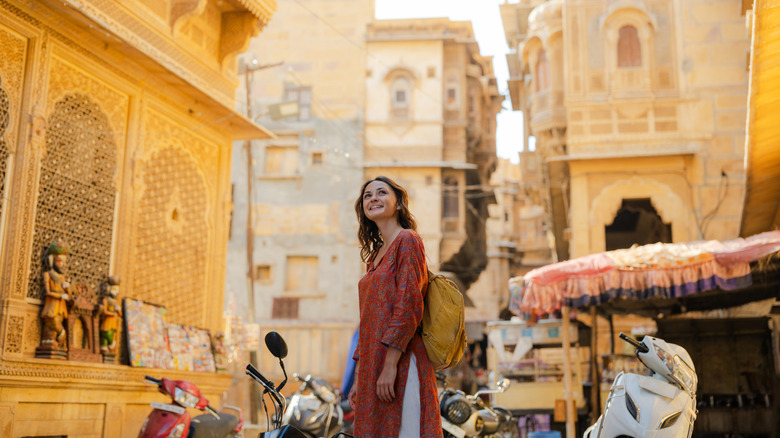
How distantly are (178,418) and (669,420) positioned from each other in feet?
13.4

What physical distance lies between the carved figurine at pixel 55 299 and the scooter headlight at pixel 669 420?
5.87 meters

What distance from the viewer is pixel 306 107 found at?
27422mm

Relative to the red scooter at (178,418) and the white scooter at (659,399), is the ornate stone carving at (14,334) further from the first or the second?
the white scooter at (659,399)

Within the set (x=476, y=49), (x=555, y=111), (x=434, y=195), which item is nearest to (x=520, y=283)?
(x=555, y=111)

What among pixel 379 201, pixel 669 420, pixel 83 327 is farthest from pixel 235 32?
pixel 669 420

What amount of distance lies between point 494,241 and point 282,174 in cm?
1471

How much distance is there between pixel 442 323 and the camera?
351cm

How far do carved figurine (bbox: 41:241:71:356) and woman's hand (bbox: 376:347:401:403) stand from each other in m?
5.45

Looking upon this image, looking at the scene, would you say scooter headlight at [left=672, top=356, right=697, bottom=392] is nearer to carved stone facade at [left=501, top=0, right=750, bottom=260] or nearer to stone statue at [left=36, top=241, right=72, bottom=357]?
stone statue at [left=36, top=241, right=72, bottom=357]

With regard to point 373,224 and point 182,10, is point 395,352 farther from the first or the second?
point 182,10

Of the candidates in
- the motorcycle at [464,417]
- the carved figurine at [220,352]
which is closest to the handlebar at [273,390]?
the motorcycle at [464,417]

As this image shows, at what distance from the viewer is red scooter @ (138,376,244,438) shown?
21.5ft

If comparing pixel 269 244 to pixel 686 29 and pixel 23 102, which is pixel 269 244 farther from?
pixel 23 102

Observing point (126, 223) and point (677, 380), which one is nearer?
point (677, 380)
